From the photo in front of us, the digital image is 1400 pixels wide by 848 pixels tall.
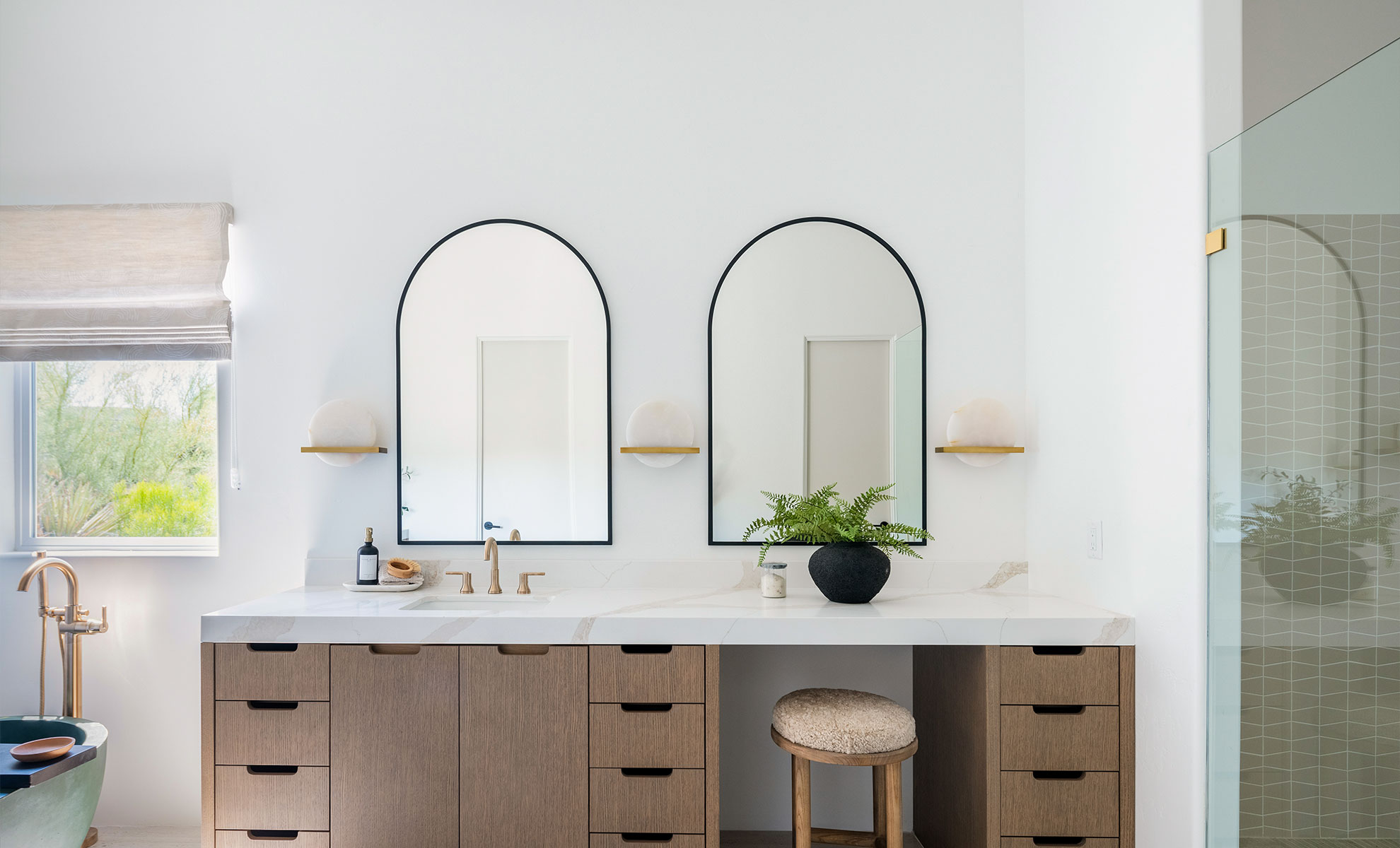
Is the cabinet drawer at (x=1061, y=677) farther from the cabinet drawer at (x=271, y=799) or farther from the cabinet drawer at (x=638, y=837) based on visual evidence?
the cabinet drawer at (x=271, y=799)

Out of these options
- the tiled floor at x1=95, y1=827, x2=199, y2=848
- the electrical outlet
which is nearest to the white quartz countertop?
the electrical outlet

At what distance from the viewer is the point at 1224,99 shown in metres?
1.59

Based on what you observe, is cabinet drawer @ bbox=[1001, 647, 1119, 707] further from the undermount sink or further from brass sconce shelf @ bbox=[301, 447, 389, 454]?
brass sconce shelf @ bbox=[301, 447, 389, 454]

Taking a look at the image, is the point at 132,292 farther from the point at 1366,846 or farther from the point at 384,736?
the point at 1366,846

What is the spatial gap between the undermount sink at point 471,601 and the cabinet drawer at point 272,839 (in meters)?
0.63

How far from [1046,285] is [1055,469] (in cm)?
58

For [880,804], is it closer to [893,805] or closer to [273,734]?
[893,805]

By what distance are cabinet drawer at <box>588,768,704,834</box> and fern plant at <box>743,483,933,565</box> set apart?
659 mm

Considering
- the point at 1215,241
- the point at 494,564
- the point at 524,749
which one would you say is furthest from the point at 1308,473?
the point at 494,564

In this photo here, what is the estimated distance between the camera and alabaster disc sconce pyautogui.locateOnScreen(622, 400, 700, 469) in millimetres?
2385

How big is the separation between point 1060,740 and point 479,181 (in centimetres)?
238

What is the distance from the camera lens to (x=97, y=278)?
2475mm

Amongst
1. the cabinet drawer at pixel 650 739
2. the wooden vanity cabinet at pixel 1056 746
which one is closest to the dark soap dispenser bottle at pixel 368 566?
the cabinet drawer at pixel 650 739

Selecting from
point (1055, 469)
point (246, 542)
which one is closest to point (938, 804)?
point (1055, 469)
